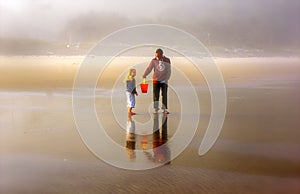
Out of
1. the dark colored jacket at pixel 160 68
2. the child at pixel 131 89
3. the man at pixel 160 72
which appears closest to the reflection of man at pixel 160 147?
the child at pixel 131 89

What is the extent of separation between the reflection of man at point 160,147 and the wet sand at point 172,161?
130mm

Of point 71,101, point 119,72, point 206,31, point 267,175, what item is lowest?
point 267,175

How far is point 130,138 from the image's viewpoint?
643cm

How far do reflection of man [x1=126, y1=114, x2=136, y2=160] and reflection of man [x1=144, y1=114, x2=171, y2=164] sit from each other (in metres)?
0.23

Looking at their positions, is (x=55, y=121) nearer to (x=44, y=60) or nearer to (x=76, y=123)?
(x=76, y=123)

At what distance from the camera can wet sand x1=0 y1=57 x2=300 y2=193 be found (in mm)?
4293

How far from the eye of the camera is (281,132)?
22.8 ft

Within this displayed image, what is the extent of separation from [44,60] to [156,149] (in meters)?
14.5

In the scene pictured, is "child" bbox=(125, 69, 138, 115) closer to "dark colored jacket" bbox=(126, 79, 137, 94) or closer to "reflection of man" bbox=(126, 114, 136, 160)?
"dark colored jacket" bbox=(126, 79, 137, 94)

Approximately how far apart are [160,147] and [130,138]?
0.79m

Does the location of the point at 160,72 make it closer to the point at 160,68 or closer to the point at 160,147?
the point at 160,68

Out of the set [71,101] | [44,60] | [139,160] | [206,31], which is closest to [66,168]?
[139,160]

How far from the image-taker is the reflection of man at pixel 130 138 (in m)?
5.51

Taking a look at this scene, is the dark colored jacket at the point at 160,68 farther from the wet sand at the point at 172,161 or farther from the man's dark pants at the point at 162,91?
the wet sand at the point at 172,161
